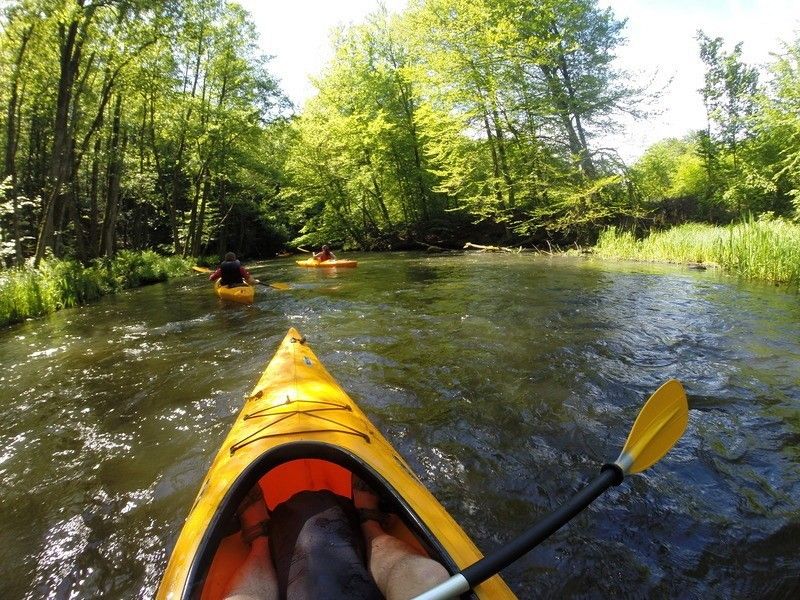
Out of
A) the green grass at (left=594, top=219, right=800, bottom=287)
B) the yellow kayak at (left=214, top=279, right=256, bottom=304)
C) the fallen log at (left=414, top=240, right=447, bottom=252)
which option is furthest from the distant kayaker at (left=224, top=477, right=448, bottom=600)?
the fallen log at (left=414, top=240, right=447, bottom=252)

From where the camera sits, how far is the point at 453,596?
1.29m

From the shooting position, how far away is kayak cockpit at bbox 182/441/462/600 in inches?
59.9

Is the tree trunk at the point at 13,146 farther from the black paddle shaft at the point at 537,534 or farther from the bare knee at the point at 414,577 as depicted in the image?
the black paddle shaft at the point at 537,534

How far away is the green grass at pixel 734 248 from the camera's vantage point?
295 inches

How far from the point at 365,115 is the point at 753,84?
580 inches

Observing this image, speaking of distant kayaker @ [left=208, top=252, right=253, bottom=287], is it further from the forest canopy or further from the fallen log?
the fallen log

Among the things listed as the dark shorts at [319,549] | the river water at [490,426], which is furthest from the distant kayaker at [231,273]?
the dark shorts at [319,549]

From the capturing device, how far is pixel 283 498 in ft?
7.90

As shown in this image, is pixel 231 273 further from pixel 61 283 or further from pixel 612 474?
pixel 612 474

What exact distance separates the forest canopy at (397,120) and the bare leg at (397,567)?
1079 centimetres

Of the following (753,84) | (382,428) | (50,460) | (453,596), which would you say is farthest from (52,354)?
(753,84)

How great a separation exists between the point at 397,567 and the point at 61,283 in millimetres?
10701

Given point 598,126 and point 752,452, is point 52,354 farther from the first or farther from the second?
point 598,126

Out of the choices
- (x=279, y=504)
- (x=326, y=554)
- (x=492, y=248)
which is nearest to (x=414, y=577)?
(x=326, y=554)
